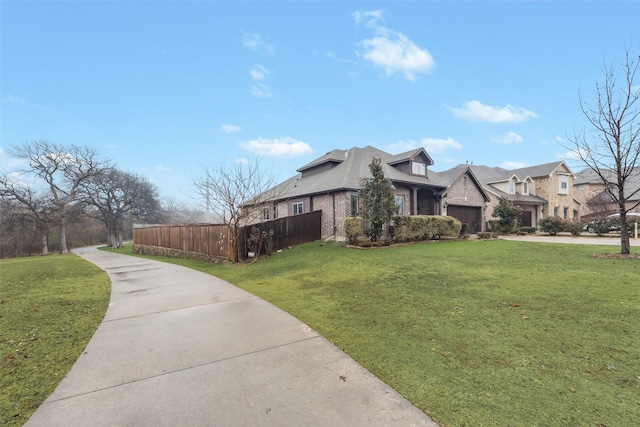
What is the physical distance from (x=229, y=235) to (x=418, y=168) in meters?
13.7

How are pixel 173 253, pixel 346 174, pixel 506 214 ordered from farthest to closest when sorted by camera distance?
pixel 506 214, pixel 173 253, pixel 346 174

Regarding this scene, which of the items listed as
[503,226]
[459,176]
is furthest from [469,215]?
[459,176]

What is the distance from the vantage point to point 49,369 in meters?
3.33

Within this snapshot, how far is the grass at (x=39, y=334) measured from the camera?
282 cm

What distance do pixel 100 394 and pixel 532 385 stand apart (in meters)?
4.23

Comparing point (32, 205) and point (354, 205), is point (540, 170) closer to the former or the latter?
point (354, 205)

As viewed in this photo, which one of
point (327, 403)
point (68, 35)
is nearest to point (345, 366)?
point (327, 403)

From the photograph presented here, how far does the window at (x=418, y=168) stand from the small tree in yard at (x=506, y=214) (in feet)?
21.6

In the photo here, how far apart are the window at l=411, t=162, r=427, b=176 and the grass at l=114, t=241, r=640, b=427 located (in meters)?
12.2

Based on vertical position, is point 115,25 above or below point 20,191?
above

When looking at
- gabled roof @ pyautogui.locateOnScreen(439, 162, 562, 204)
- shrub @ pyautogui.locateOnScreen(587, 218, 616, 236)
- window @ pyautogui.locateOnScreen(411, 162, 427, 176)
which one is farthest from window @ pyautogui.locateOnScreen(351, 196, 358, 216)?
shrub @ pyautogui.locateOnScreen(587, 218, 616, 236)

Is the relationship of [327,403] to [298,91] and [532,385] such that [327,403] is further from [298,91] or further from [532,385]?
[298,91]

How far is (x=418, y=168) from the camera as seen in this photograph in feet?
66.5

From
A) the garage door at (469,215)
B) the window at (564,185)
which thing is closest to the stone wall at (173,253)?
the garage door at (469,215)
